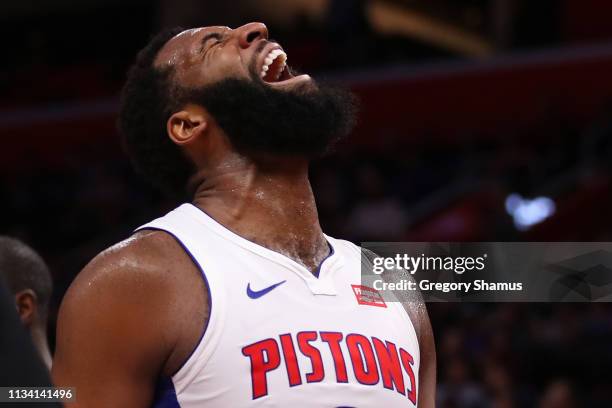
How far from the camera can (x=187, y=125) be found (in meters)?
2.35

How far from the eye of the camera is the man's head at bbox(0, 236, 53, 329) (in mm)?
2906

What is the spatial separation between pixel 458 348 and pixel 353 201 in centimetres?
279

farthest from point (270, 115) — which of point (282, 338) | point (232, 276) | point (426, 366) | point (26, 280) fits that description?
point (26, 280)

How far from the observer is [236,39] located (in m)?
2.37

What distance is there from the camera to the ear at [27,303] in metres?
2.89

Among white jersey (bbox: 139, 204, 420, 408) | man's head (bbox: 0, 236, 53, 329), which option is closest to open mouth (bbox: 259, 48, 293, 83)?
white jersey (bbox: 139, 204, 420, 408)

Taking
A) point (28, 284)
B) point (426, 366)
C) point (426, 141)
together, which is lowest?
point (426, 366)

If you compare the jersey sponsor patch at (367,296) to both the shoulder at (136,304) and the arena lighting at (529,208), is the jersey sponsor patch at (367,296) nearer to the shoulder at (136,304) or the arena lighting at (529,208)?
the shoulder at (136,304)

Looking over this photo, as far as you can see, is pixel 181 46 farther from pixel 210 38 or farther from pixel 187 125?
pixel 187 125

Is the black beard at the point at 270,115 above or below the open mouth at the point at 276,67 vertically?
below

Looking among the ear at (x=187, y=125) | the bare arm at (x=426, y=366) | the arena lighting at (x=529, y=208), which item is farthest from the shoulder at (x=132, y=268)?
the arena lighting at (x=529, y=208)

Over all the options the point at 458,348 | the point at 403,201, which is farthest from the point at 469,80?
the point at 458,348

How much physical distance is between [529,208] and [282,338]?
699cm

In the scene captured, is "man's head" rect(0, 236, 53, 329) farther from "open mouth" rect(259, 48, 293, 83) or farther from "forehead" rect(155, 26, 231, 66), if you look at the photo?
"open mouth" rect(259, 48, 293, 83)
